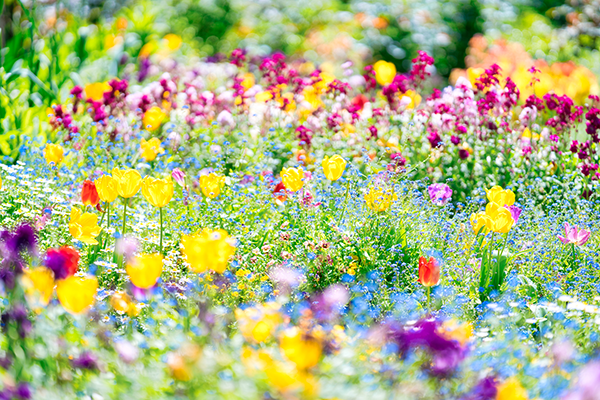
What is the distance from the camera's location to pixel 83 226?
2.86 m

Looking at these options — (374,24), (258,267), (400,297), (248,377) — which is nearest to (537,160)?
(400,297)

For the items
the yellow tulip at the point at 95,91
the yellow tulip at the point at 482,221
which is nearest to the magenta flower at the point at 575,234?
the yellow tulip at the point at 482,221

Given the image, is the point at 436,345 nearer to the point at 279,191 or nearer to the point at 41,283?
the point at 41,283

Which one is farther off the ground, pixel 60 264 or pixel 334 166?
pixel 60 264

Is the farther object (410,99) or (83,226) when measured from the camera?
(410,99)

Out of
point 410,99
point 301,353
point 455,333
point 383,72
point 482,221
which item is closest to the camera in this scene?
point 301,353

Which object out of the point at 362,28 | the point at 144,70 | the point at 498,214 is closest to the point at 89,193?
the point at 498,214

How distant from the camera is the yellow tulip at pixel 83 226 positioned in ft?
9.24

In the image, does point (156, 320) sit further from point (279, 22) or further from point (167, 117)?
point (279, 22)

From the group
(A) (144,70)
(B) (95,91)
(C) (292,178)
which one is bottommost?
(A) (144,70)

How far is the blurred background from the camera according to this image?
28.1 ft

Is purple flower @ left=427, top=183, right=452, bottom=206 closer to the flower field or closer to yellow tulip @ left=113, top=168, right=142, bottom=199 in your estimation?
the flower field

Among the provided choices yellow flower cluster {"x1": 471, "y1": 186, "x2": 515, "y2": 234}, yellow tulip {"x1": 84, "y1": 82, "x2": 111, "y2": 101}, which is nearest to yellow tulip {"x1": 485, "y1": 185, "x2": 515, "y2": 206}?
yellow flower cluster {"x1": 471, "y1": 186, "x2": 515, "y2": 234}

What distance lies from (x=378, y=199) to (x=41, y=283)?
6.31 feet
